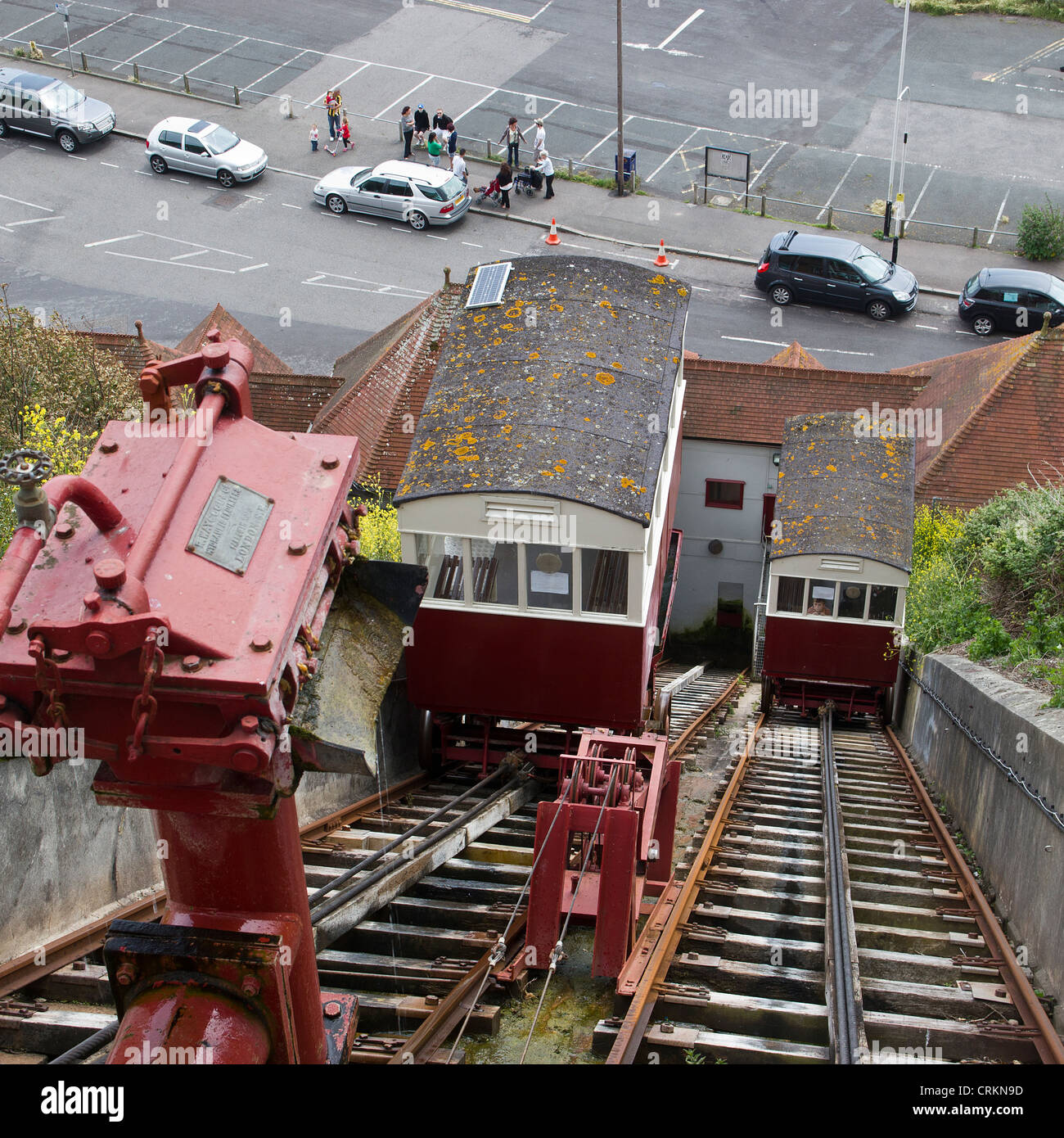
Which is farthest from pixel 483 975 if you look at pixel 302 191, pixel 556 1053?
pixel 302 191

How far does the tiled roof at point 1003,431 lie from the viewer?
71.4 feet

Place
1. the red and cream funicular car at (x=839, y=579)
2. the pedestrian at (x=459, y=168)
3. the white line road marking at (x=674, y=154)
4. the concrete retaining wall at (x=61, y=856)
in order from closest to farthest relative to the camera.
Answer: the concrete retaining wall at (x=61, y=856) → the red and cream funicular car at (x=839, y=579) → the pedestrian at (x=459, y=168) → the white line road marking at (x=674, y=154)

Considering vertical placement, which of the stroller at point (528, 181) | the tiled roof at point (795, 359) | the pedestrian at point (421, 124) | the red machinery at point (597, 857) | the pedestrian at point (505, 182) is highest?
the pedestrian at point (421, 124)

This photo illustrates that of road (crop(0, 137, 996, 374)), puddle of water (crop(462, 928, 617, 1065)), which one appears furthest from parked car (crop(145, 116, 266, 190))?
puddle of water (crop(462, 928, 617, 1065))

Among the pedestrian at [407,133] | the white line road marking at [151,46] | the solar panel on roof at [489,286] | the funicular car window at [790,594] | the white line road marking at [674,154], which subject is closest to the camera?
the solar panel on roof at [489,286]

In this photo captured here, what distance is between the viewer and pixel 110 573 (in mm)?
3357

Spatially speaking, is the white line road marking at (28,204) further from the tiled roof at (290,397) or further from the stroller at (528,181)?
the tiled roof at (290,397)

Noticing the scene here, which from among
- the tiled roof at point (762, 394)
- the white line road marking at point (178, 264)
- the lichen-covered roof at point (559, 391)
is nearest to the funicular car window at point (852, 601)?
the lichen-covered roof at point (559, 391)

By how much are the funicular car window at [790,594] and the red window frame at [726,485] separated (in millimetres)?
6743

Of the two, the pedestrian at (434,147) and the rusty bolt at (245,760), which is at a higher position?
the pedestrian at (434,147)

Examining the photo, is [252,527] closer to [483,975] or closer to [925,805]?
[483,975]

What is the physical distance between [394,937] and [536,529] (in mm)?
4615

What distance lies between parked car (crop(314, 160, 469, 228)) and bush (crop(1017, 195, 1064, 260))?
1462 centimetres

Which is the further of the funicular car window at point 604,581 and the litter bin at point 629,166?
the litter bin at point 629,166
